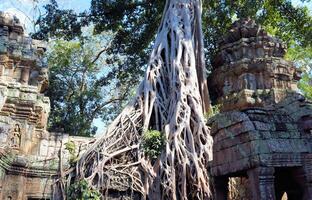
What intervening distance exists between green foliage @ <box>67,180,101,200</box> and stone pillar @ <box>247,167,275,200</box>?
2455mm

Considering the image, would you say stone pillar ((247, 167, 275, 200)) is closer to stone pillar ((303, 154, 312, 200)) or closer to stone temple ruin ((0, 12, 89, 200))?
stone pillar ((303, 154, 312, 200))

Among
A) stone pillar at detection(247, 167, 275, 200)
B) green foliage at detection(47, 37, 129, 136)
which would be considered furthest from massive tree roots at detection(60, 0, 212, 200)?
green foliage at detection(47, 37, 129, 136)

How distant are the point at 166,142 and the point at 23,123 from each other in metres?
2.73

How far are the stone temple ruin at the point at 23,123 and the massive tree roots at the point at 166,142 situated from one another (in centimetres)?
87

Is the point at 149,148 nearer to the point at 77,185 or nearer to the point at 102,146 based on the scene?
the point at 102,146

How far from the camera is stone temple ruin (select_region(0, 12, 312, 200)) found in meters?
3.12

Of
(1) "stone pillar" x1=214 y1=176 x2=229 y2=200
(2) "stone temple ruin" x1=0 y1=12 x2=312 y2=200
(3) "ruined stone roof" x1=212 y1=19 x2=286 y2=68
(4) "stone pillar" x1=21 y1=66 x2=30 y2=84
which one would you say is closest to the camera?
(2) "stone temple ruin" x1=0 y1=12 x2=312 y2=200

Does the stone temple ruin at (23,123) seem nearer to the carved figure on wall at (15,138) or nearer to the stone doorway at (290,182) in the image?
the carved figure on wall at (15,138)

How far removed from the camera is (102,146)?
215 inches

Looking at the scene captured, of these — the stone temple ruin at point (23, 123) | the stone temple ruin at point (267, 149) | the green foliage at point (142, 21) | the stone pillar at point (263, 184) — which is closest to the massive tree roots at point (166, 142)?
the stone temple ruin at point (23, 123)

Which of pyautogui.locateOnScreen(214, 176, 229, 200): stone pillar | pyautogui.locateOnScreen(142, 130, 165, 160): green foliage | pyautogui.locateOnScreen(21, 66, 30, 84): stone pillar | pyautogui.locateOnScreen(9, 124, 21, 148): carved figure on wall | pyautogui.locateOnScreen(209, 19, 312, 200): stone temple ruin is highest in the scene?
pyautogui.locateOnScreen(21, 66, 30, 84): stone pillar

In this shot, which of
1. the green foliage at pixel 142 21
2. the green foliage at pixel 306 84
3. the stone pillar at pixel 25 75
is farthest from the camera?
the green foliage at pixel 306 84

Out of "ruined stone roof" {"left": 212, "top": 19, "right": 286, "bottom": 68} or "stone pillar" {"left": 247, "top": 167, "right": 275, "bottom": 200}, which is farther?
"ruined stone roof" {"left": 212, "top": 19, "right": 286, "bottom": 68}

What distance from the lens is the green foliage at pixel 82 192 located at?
189 inches
